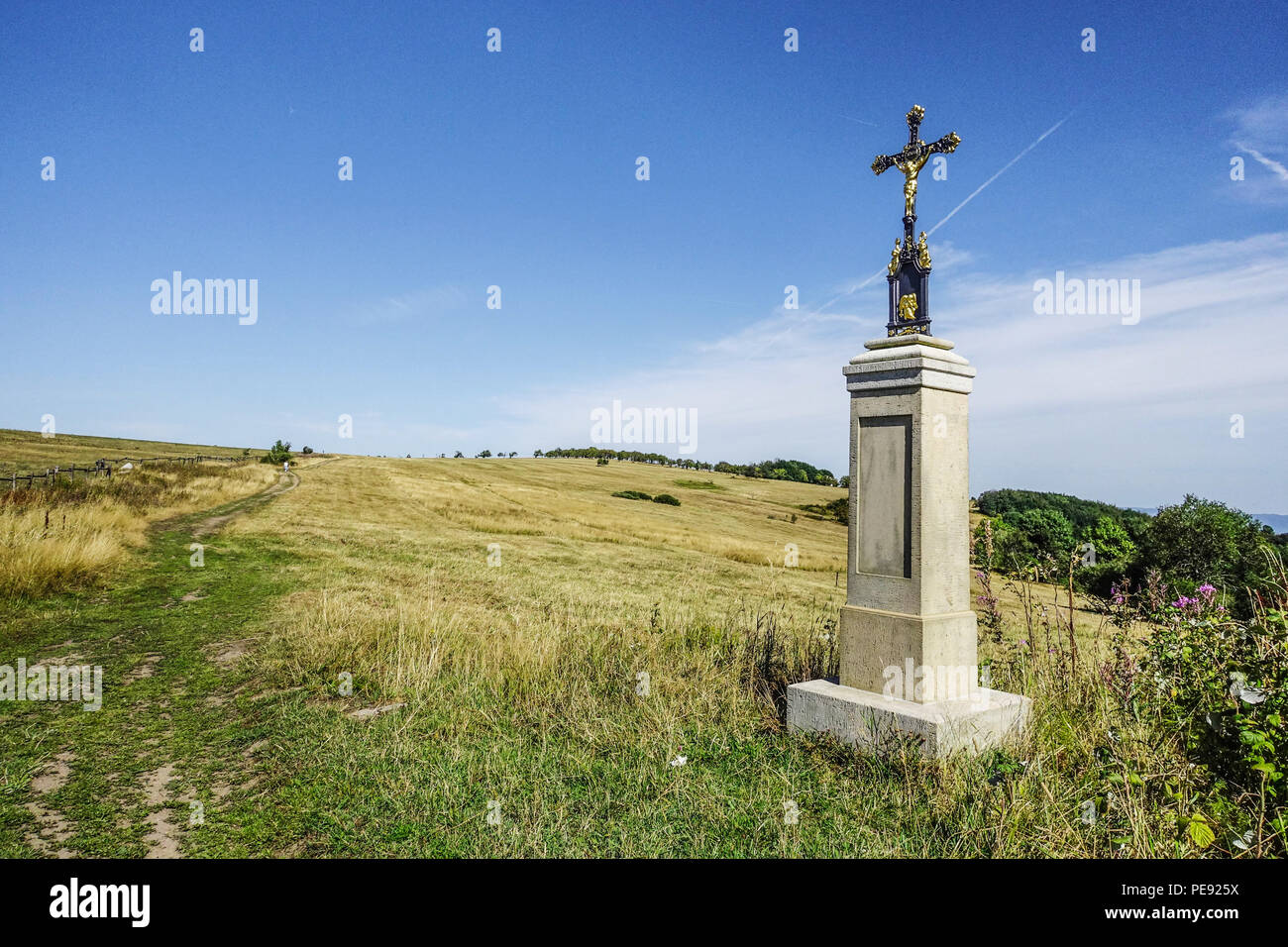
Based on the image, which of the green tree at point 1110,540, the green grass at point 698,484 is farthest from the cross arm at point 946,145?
the green grass at point 698,484

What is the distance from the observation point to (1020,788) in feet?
14.0

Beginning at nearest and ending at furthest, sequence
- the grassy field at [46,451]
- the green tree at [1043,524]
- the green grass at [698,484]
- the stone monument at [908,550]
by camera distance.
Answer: the stone monument at [908,550] → the green tree at [1043,524] → the grassy field at [46,451] → the green grass at [698,484]

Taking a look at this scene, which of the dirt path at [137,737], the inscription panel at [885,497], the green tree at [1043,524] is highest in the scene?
the inscription panel at [885,497]

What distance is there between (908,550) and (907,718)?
4.18ft

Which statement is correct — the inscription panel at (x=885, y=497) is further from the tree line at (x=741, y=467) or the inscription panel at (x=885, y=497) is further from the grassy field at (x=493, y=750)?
the tree line at (x=741, y=467)

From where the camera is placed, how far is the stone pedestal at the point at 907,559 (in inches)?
213

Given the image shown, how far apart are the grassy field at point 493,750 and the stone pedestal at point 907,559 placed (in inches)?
14.3

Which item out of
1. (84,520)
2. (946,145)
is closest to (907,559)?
(946,145)

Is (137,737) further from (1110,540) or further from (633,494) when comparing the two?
(633,494)

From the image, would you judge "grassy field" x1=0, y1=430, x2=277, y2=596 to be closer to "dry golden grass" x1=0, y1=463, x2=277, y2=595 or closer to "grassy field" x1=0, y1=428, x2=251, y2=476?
"dry golden grass" x1=0, y1=463, x2=277, y2=595

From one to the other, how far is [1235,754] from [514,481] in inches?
2239

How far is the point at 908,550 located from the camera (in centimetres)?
561

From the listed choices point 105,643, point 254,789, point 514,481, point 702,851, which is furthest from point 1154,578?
point 514,481
